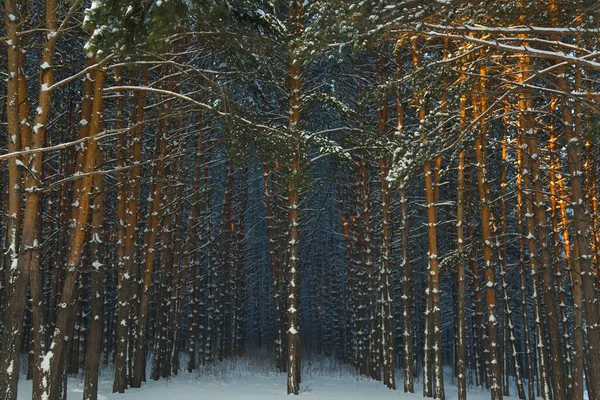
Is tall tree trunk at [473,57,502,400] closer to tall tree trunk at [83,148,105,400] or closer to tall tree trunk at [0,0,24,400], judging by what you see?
tall tree trunk at [83,148,105,400]

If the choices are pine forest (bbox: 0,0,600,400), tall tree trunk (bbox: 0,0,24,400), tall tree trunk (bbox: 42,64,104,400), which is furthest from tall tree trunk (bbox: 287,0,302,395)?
tall tree trunk (bbox: 0,0,24,400)

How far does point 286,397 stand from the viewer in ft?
41.9

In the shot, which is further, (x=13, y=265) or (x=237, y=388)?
(x=237, y=388)

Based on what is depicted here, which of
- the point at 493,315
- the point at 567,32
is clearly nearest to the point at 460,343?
the point at 493,315

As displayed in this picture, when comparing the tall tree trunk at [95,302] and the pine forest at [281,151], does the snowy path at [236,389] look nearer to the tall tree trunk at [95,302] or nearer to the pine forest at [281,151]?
the pine forest at [281,151]

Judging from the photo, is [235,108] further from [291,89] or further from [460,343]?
[460,343]

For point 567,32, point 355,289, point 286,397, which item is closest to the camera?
point 567,32

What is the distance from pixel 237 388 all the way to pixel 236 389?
258mm

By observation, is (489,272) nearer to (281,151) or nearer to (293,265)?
(293,265)

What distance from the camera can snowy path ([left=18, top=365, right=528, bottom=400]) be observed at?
12484 millimetres

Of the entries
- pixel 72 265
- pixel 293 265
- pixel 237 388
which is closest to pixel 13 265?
pixel 72 265

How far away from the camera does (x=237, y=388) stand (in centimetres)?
1425

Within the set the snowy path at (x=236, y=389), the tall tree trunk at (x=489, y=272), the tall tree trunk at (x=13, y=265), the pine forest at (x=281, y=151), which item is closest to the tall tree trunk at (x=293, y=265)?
the pine forest at (x=281, y=151)

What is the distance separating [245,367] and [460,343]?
9321mm
